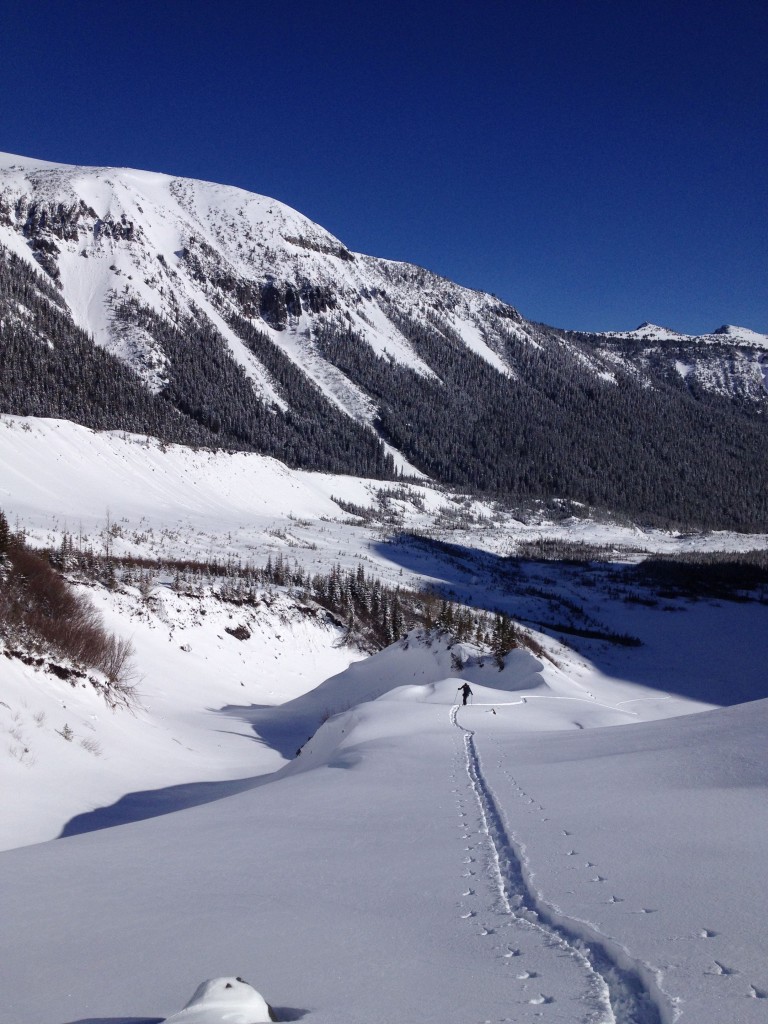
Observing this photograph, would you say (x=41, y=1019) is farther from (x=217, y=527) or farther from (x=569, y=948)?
(x=217, y=527)

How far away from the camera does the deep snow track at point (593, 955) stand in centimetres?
288

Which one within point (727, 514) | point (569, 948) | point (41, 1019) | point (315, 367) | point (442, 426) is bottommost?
point (41, 1019)

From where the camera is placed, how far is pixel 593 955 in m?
3.46

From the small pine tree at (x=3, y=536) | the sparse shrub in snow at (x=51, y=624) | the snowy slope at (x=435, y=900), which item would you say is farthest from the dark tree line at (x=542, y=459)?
the snowy slope at (x=435, y=900)

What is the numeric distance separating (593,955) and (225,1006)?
1.88m

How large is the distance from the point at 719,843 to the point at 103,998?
4175 millimetres

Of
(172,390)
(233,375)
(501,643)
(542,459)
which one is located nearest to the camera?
(501,643)

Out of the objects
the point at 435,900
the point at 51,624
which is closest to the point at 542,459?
the point at 51,624

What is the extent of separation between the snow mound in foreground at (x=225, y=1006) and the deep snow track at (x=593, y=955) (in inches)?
58.8

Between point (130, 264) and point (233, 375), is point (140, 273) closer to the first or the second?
point (130, 264)

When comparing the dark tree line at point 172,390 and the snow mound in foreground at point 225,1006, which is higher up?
the dark tree line at point 172,390

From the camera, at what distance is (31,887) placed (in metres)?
→ 5.86

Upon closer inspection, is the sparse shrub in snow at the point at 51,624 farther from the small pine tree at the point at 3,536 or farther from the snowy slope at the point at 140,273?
the snowy slope at the point at 140,273

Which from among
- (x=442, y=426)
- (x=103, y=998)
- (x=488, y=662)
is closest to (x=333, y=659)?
(x=488, y=662)
